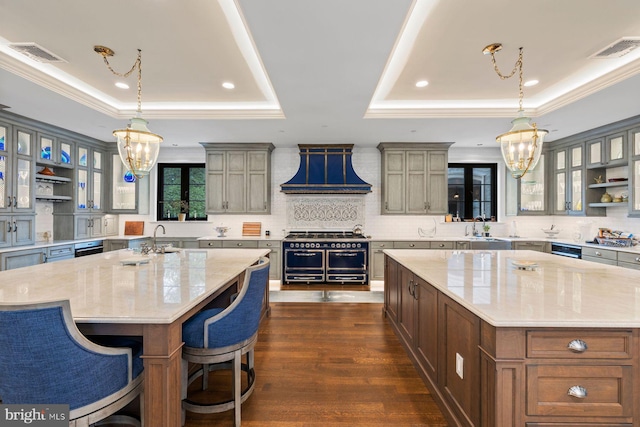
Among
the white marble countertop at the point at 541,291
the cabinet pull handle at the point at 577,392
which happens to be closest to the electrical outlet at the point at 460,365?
the white marble countertop at the point at 541,291

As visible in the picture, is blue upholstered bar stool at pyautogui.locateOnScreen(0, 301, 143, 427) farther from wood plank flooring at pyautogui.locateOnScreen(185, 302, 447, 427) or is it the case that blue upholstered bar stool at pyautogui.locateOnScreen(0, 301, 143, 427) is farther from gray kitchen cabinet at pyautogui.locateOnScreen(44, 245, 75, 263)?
gray kitchen cabinet at pyautogui.locateOnScreen(44, 245, 75, 263)

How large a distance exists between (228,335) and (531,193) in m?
6.21

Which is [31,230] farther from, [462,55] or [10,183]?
[462,55]

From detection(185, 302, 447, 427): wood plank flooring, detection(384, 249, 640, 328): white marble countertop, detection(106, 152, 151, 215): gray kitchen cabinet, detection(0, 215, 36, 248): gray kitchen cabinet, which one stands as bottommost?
detection(185, 302, 447, 427): wood plank flooring

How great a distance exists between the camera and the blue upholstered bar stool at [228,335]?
1733 mm

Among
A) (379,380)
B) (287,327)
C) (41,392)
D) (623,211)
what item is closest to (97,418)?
(41,392)

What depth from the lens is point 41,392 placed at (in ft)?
3.95

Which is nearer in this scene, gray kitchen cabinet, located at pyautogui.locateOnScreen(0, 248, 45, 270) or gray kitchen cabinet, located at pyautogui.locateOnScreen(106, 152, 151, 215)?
gray kitchen cabinet, located at pyautogui.locateOnScreen(0, 248, 45, 270)

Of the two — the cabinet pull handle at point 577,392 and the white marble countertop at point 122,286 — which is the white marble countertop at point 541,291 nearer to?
the cabinet pull handle at point 577,392

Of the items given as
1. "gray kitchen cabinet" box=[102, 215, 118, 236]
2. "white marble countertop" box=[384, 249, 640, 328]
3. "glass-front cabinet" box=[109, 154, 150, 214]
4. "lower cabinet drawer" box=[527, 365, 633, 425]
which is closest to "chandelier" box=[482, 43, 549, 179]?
"white marble countertop" box=[384, 249, 640, 328]

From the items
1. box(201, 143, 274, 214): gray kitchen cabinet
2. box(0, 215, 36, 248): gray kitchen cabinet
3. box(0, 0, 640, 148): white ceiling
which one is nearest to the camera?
box(0, 0, 640, 148): white ceiling

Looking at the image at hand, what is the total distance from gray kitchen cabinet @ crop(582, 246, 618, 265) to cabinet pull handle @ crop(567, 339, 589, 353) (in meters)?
3.83

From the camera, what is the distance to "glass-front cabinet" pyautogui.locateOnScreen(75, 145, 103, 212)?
5180 millimetres

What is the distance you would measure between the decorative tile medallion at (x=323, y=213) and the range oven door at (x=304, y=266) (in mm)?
758
